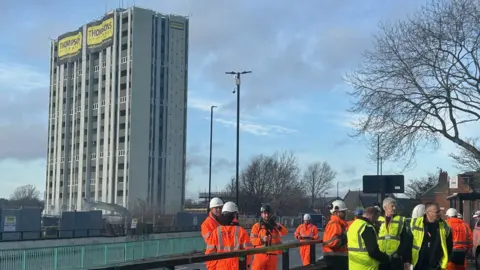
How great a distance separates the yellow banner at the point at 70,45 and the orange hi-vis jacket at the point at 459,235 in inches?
3699

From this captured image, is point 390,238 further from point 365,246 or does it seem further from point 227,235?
point 227,235

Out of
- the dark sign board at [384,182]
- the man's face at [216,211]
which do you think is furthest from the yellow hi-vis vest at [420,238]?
the dark sign board at [384,182]

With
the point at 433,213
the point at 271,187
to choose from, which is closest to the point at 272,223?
the point at 433,213

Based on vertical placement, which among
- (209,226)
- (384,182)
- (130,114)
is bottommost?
(209,226)

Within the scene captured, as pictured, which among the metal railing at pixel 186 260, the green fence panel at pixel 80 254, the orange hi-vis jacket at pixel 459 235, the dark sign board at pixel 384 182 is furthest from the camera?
the green fence panel at pixel 80 254

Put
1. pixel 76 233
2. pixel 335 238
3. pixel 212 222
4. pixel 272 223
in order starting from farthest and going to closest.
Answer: pixel 76 233
pixel 335 238
pixel 272 223
pixel 212 222

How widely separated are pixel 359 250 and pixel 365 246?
0.11 m

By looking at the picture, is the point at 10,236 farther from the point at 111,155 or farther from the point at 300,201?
the point at 300,201

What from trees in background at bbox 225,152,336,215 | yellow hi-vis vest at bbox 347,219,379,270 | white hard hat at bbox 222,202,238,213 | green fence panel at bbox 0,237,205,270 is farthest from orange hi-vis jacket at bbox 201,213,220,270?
trees in background at bbox 225,152,336,215

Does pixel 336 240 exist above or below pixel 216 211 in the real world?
below

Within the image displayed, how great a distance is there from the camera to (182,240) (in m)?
32.4

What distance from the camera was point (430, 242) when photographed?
354 inches

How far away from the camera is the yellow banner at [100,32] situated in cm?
9488

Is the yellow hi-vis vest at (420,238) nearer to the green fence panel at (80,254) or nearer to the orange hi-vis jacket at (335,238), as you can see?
the orange hi-vis jacket at (335,238)
